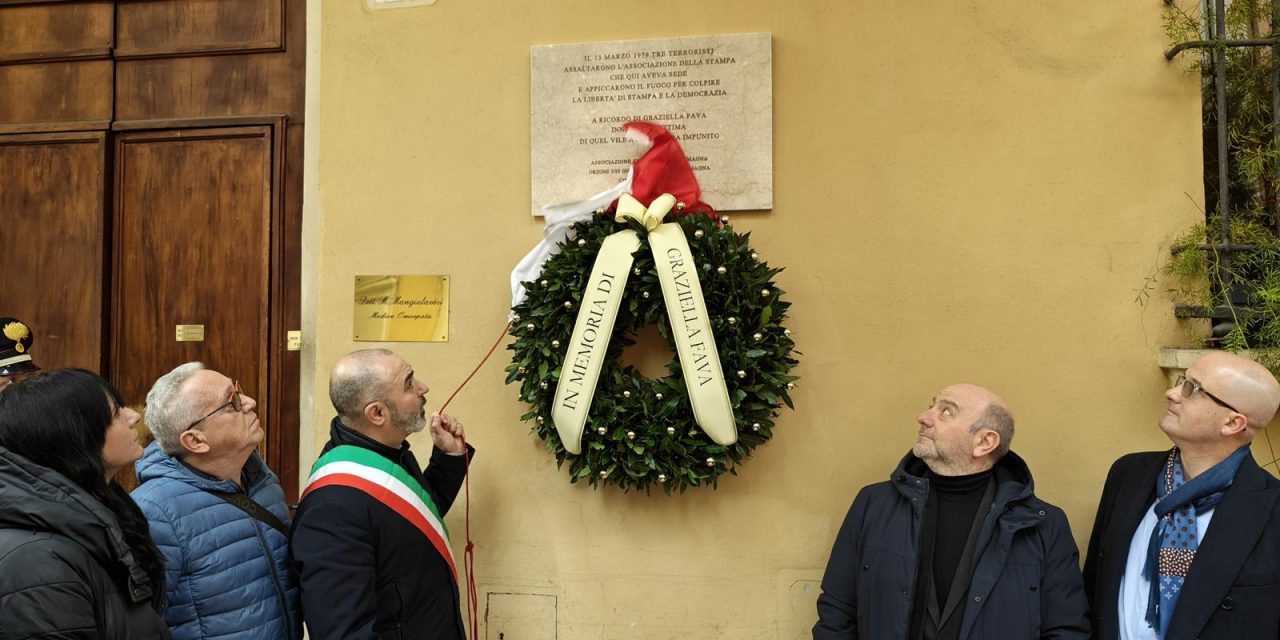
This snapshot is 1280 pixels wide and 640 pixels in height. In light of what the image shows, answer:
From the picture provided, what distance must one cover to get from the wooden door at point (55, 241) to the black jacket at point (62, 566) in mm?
2153

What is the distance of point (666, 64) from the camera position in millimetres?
3262

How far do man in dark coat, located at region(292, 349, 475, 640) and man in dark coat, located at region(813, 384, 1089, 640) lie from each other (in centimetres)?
→ 125

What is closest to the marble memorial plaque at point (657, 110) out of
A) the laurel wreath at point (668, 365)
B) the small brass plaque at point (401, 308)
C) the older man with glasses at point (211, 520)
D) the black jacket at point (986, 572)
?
the laurel wreath at point (668, 365)

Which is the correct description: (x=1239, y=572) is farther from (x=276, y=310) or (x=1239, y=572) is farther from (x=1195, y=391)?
(x=276, y=310)

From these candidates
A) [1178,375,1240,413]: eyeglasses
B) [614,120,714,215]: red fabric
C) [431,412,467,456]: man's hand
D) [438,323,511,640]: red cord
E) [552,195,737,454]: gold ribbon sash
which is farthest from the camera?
[438,323,511,640]: red cord

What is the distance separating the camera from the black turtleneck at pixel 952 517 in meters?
2.56

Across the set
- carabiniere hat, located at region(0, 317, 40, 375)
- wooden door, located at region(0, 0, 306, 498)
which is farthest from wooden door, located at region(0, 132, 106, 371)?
carabiniere hat, located at region(0, 317, 40, 375)

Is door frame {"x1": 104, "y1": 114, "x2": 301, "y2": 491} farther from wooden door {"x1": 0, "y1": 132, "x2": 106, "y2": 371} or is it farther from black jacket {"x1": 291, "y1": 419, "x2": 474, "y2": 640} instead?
black jacket {"x1": 291, "y1": 419, "x2": 474, "y2": 640}

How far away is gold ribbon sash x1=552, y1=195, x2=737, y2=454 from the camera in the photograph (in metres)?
2.89

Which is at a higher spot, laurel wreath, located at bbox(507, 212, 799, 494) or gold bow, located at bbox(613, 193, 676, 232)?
gold bow, located at bbox(613, 193, 676, 232)

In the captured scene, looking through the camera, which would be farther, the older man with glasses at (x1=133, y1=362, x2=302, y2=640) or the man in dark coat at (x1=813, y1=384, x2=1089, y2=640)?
the man in dark coat at (x1=813, y1=384, x2=1089, y2=640)

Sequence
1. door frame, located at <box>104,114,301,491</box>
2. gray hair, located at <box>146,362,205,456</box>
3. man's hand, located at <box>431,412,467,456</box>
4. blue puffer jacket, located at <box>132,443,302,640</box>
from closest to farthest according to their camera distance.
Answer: blue puffer jacket, located at <box>132,443,302,640</box>
gray hair, located at <box>146,362,205,456</box>
man's hand, located at <box>431,412,467,456</box>
door frame, located at <box>104,114,301,491</box>

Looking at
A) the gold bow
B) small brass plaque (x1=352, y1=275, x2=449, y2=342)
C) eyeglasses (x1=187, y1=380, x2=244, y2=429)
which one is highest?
the gold bow

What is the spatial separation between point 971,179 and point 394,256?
2270mm
